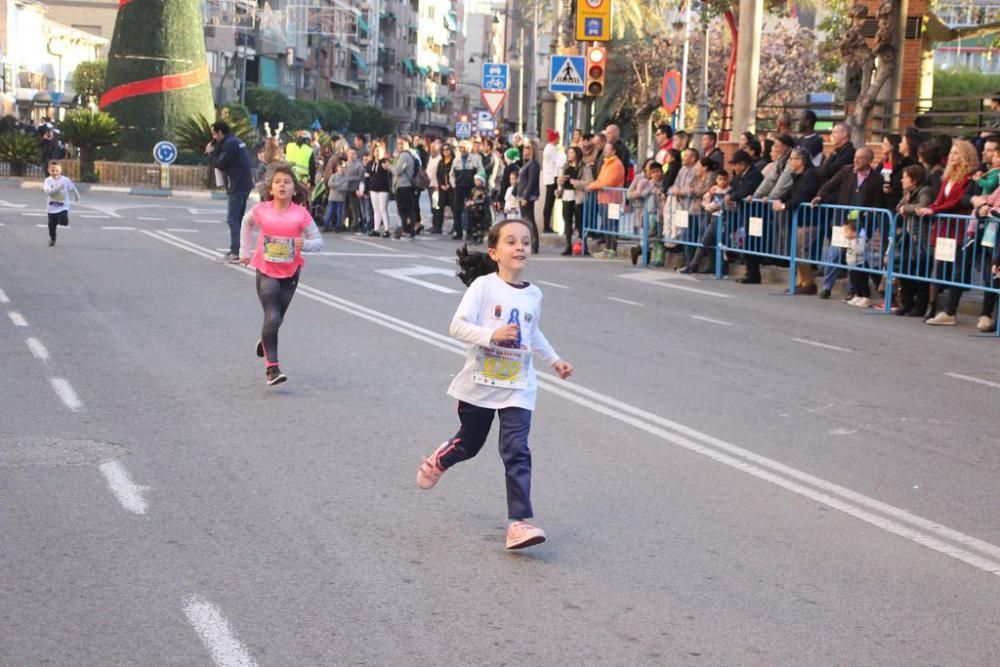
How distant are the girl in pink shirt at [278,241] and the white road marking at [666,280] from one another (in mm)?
8296

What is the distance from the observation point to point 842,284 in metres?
19.5

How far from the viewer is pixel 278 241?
36.3 feet

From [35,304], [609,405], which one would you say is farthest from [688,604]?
[35,304]

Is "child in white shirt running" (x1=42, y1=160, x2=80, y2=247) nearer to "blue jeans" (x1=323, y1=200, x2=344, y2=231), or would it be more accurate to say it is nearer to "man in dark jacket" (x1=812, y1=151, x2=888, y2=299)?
"blue jeans" (x1=323, y1=200, x2=344, y2=231)

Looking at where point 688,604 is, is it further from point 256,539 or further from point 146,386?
point 146,386

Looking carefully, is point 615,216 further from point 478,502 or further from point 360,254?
point 478,502

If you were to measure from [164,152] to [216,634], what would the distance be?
1507 inches

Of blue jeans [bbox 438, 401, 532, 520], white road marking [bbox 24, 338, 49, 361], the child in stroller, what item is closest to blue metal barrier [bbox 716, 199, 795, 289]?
the child in stroller

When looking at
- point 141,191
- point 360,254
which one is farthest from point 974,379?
point 141,191

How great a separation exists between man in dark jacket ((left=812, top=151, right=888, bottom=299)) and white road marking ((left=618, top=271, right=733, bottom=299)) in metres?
1.21

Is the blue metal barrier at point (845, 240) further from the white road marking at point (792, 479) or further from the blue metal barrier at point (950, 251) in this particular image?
the white road marking at point (792, 479)

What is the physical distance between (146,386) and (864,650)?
6.35 metres

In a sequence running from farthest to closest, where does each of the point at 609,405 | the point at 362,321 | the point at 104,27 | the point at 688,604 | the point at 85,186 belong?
the point at 104,27 < the point at 85,186 < the point at 362,321 < the point at 609,405 < the point at 688,604

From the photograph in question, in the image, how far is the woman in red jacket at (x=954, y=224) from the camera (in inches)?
634
